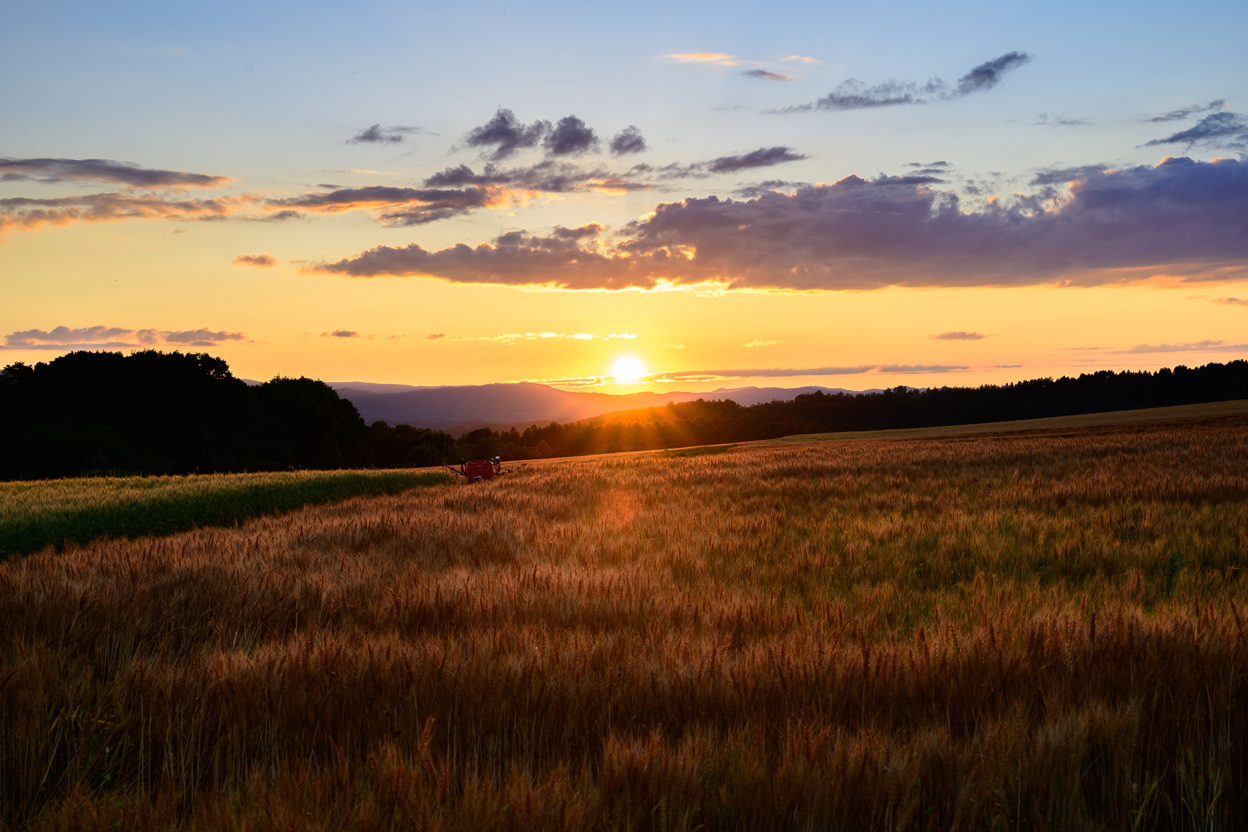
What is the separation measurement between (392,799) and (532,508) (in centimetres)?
846

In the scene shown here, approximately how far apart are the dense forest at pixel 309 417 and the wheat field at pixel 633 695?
3223 cm

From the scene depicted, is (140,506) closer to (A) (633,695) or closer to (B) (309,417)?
(A) (633,695)

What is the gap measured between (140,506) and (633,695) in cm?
1514

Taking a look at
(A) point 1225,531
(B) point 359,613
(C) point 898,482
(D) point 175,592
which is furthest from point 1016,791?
(C) point 898,482

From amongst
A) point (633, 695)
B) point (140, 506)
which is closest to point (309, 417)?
point (140, 506)

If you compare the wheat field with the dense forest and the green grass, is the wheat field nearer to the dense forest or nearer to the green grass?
the green grass

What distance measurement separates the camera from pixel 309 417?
2504 inches

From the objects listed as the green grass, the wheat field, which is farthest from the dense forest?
the wheat field

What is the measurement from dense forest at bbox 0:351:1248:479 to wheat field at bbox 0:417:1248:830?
106 ft

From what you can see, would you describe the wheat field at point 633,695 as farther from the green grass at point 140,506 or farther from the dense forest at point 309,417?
the dense forest at point 309,417

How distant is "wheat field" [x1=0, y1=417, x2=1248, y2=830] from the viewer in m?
1.84

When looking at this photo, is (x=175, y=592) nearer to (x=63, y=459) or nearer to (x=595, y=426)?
(x=63, y=459)

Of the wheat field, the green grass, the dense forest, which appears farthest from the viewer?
the dense forest

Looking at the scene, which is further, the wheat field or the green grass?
the green grass
